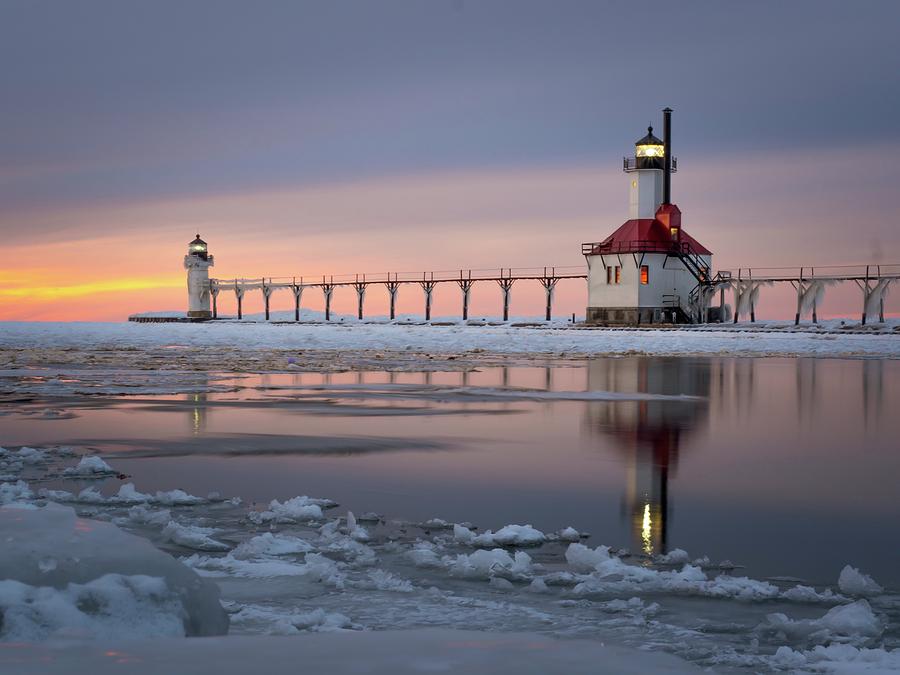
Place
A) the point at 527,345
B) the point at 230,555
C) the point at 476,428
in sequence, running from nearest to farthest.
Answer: the point at 230,555 < the point at 476,428 < the point at 527,345

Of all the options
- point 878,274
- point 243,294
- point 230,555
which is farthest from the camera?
point 243,294

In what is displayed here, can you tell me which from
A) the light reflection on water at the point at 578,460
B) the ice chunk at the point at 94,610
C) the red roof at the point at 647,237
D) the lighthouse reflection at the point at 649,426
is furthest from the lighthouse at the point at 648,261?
the ice chunk at the point at 94,610

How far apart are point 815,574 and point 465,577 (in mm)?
1917

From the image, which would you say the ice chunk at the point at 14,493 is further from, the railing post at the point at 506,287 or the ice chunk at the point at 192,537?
the railing post at the point at 506,287

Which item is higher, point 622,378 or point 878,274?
point 878,274

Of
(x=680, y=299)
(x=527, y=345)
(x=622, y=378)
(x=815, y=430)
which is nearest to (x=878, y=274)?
(x=680, y=299)

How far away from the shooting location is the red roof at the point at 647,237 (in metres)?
64.8

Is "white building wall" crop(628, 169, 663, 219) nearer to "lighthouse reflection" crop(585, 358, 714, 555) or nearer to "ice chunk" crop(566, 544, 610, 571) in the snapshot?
"lighthouse reflection" crop(585, 358, 714, 555)

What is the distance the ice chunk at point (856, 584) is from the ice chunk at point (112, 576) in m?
3.12

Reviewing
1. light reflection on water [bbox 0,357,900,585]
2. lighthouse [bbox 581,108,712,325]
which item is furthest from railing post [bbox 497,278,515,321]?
light reflection on water [bbox 0,357,900,585]

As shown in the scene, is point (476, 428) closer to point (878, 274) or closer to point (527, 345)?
point (527, 345)

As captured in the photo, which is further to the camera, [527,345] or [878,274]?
[878,274]

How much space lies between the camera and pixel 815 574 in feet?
17.0

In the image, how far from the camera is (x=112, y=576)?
3740 mm
